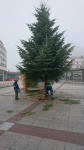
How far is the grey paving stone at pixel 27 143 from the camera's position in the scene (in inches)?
224

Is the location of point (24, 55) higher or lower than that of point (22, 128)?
higher

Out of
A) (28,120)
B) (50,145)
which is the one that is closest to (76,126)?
(50,145)

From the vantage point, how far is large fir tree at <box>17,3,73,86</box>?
15719mm

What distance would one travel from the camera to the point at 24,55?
16.5m

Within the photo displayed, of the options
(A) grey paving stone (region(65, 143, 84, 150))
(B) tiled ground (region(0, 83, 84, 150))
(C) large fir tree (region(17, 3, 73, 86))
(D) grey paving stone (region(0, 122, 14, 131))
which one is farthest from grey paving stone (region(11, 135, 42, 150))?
(C) large fir tree (region(17, 3, 73, 86))

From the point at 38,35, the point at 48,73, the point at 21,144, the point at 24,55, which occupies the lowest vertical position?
the point at 21,144

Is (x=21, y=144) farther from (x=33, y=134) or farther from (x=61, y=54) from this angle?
(x=61, y=54)

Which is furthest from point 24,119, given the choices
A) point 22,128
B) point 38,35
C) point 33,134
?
point 38,35

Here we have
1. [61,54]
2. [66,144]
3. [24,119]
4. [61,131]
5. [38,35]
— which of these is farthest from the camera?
[38,35]

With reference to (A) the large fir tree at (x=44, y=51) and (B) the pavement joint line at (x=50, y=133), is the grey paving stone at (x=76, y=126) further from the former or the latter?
(A) the large fir tree at (x=44, y=51)

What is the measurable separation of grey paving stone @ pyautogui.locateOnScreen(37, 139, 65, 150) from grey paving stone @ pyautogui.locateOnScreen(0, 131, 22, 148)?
980 millimetres

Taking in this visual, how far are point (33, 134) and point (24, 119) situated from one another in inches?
88.2

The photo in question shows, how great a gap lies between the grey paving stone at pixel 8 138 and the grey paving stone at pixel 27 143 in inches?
6.9

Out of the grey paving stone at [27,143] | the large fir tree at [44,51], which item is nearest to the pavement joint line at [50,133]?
the grey paving stone at [27,143]
